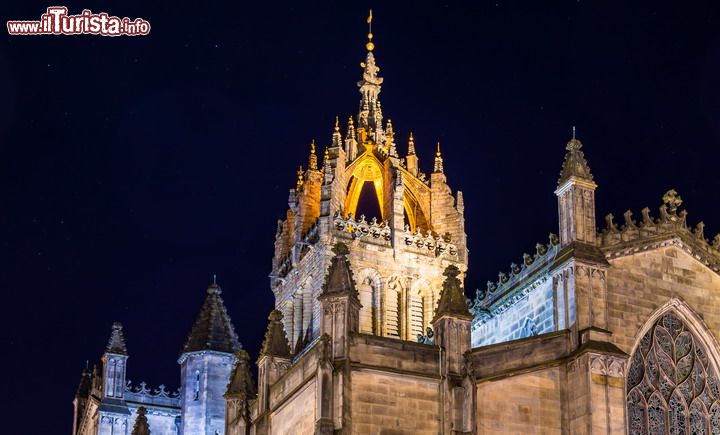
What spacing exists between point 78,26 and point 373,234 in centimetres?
2180

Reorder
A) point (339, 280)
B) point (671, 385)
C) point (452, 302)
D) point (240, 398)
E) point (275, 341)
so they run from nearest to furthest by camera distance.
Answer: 1. point (339, 280)
2. point (452, 302)
3. point (671, 385)
4. point (275, 341)
5. point (240, 398)

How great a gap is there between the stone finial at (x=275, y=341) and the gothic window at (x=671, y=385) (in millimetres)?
11352

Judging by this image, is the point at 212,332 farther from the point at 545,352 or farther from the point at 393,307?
the point at 545,352

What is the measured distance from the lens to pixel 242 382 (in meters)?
49.9

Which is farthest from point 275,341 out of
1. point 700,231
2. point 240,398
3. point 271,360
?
point 700,231

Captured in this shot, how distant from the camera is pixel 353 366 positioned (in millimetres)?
40281

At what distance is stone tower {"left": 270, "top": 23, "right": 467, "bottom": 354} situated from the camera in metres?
67.9

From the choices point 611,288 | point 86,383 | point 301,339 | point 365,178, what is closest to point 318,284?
point 301,339

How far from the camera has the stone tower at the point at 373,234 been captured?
67875mm

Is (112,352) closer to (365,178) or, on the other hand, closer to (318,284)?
(318,284)

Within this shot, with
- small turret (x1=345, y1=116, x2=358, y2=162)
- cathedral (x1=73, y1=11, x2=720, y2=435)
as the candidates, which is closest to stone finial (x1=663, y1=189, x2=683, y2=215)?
cathedral (x1=73, y1=11, x2=720, y2=435)

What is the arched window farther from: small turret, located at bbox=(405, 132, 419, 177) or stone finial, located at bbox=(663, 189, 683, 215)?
stone finial, located at bbox=(663, 189, 683, 215)

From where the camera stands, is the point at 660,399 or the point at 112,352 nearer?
the point at 660,399

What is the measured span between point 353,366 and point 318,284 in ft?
89.4
